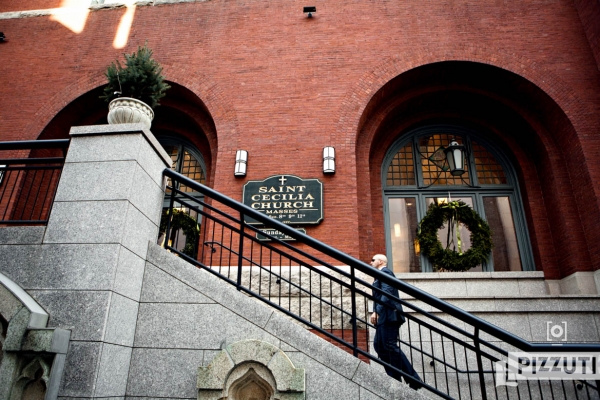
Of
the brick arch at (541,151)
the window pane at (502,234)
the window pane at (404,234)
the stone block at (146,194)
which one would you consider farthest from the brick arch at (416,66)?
the stone block at (146,194)

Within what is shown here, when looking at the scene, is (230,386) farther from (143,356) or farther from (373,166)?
(373,166)

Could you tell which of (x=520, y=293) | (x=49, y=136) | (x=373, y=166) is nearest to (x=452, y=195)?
(x=373, y=166)

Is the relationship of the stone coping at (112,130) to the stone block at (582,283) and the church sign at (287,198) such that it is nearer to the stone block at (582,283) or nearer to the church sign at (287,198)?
the church sign at (287,198)

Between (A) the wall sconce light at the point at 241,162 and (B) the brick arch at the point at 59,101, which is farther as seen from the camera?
(B) the brick arch at the point at 59,101

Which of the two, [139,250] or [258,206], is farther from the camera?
[258,206]

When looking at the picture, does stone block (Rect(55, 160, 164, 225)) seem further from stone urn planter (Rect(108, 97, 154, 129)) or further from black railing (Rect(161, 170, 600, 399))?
stone urn planter (Rect(108, 97, 154, 129))

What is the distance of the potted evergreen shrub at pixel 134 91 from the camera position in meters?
4.99

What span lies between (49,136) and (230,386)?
986 centimetres

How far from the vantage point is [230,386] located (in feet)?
12.1

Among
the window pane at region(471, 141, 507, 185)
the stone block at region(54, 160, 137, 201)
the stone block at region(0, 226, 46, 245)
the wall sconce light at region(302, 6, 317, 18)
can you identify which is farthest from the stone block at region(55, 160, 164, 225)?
the window pane at region(471, 141, 507, 185)

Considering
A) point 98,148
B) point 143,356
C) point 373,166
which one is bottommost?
point 143,356

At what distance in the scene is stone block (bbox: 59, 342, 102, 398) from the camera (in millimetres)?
3418

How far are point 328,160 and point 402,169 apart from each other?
283cm

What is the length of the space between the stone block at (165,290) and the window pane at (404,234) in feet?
21.6
